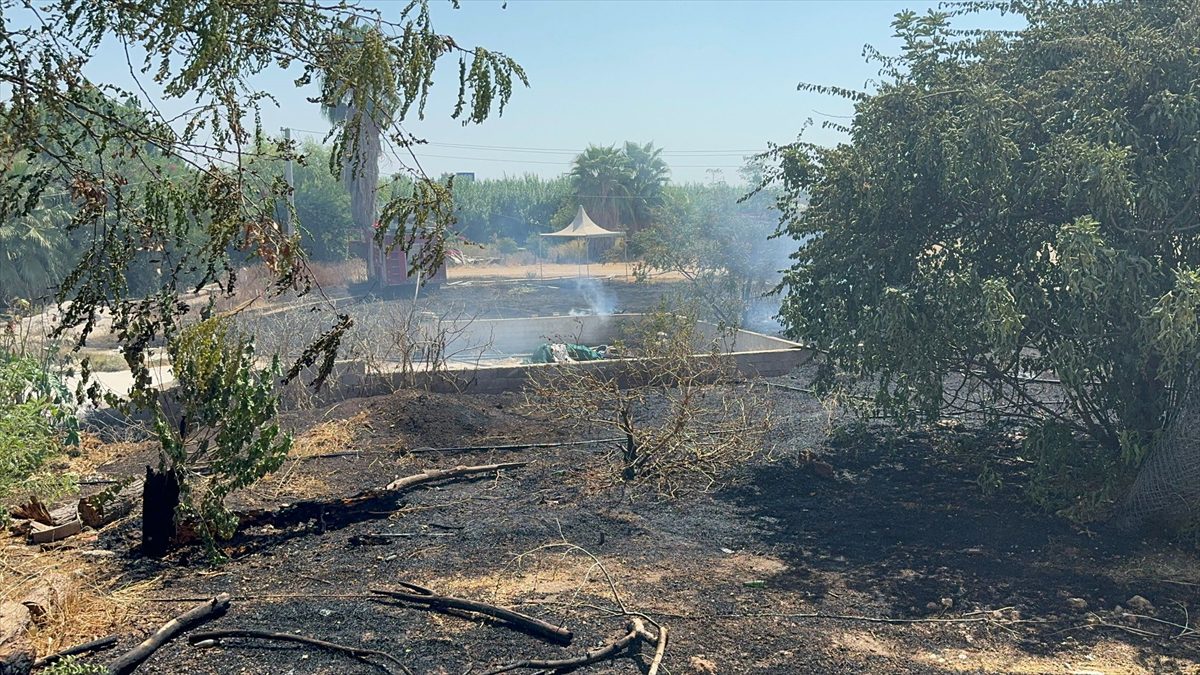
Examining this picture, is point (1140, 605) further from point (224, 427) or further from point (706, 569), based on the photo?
point (224, 427)

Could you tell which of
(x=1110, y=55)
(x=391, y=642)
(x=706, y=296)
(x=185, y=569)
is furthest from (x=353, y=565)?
(x=706, y=296)

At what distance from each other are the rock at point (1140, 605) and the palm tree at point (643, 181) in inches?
1725

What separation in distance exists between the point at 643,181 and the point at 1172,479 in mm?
47205

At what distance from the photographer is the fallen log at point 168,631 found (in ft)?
14.8

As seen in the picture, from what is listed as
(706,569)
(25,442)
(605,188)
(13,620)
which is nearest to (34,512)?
(25,442)

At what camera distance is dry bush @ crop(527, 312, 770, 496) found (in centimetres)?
817

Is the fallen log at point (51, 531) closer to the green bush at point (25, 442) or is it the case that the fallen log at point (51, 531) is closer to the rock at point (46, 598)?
the green bush at point (25, 442)

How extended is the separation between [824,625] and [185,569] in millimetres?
3682

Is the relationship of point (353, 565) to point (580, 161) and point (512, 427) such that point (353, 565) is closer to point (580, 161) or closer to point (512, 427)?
point (512, 427)

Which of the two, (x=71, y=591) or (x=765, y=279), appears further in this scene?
(x=765, y=279)

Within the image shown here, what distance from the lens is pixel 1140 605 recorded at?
5379mm

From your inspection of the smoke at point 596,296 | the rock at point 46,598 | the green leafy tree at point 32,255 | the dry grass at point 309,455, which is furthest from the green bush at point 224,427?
the green leafy tree at point 32,255

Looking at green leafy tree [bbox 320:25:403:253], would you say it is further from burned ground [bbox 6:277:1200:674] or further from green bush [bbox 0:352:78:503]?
green bush [bbox 0:352:78:503]

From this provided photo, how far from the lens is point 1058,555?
620 cm
